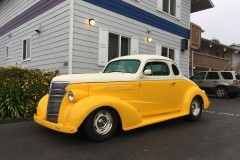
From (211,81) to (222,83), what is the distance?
0.73m

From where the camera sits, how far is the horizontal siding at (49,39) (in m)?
8.50

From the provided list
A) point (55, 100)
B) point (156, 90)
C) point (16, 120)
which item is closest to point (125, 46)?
point (156, 90)

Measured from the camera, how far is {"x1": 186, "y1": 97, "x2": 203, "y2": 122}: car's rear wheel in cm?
616

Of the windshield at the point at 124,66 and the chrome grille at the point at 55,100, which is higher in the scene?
the windshield at the point at 124,66

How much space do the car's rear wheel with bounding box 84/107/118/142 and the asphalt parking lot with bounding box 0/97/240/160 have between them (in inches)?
5.6

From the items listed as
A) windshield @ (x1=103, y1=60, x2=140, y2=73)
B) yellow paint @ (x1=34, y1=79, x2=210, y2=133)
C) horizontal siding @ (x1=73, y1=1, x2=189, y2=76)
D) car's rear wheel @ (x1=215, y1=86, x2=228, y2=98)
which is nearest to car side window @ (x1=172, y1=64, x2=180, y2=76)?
yellow paint @ (x1=34, y1=79, x2=210, y2=133)

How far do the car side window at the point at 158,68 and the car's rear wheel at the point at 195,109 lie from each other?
127cm

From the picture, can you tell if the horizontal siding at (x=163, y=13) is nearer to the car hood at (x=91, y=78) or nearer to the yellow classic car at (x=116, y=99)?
the yellow classic car at (x=116, y=99)

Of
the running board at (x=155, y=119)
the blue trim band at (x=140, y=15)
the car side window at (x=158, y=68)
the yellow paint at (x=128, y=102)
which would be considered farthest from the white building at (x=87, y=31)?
the running board at (x=155, y=119)

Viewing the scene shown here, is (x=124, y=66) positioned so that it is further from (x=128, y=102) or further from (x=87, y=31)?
(x=87, y=31)

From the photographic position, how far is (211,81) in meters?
13.8

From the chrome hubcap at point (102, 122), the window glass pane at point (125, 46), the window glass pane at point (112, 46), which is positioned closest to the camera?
the chrome hubcap at point (102, 122)

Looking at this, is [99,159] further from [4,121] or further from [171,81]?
[4,121]

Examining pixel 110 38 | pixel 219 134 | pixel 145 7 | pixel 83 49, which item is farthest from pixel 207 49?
pixel 219 134
